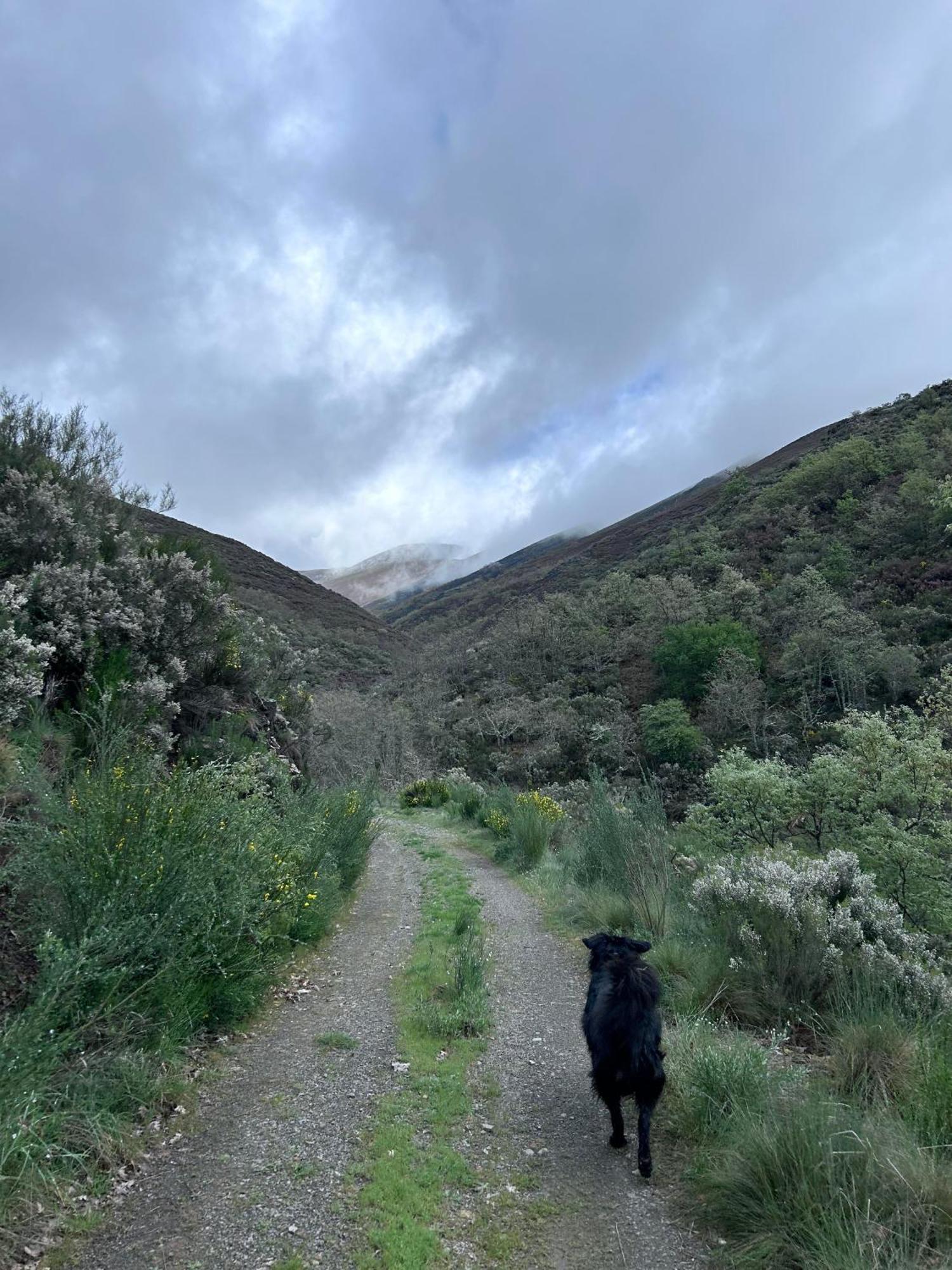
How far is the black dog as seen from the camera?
3291 mm

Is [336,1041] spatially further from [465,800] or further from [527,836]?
[465,800]

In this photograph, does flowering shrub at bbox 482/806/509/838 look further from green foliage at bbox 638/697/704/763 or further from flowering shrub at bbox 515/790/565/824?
green foliage at bbox 638/697/704/763

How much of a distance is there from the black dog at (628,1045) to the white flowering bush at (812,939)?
1667 millimetres

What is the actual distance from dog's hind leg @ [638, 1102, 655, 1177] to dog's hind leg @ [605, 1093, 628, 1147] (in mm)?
116

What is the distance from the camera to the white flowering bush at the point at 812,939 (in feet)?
14.9

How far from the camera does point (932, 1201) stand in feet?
8.11

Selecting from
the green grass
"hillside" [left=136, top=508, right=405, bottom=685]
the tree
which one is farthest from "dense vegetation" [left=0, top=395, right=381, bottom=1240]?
"hillside" [left=136, top=508, right=405, bottom=685]

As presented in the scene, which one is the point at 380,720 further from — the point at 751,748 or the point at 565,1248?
the point at 565,1248

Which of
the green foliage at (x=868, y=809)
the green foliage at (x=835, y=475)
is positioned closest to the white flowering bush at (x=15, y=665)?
the green foliage at (x=868, y=809)

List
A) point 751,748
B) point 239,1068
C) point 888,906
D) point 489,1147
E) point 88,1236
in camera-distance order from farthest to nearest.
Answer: point 751,748 < point 888,906 < point 239,1068 < point 489,1147 < point 88,1236

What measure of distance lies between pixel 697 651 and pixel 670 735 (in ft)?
21.6

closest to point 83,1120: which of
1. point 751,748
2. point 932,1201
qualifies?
point 932,1201

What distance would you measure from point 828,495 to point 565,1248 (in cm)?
4945

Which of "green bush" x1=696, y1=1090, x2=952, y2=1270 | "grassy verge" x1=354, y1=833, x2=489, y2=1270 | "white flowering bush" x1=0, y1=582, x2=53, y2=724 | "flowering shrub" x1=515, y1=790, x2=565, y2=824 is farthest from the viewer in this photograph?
"flowering shrub" x1=515, y1=790, x2=565, y2=824
